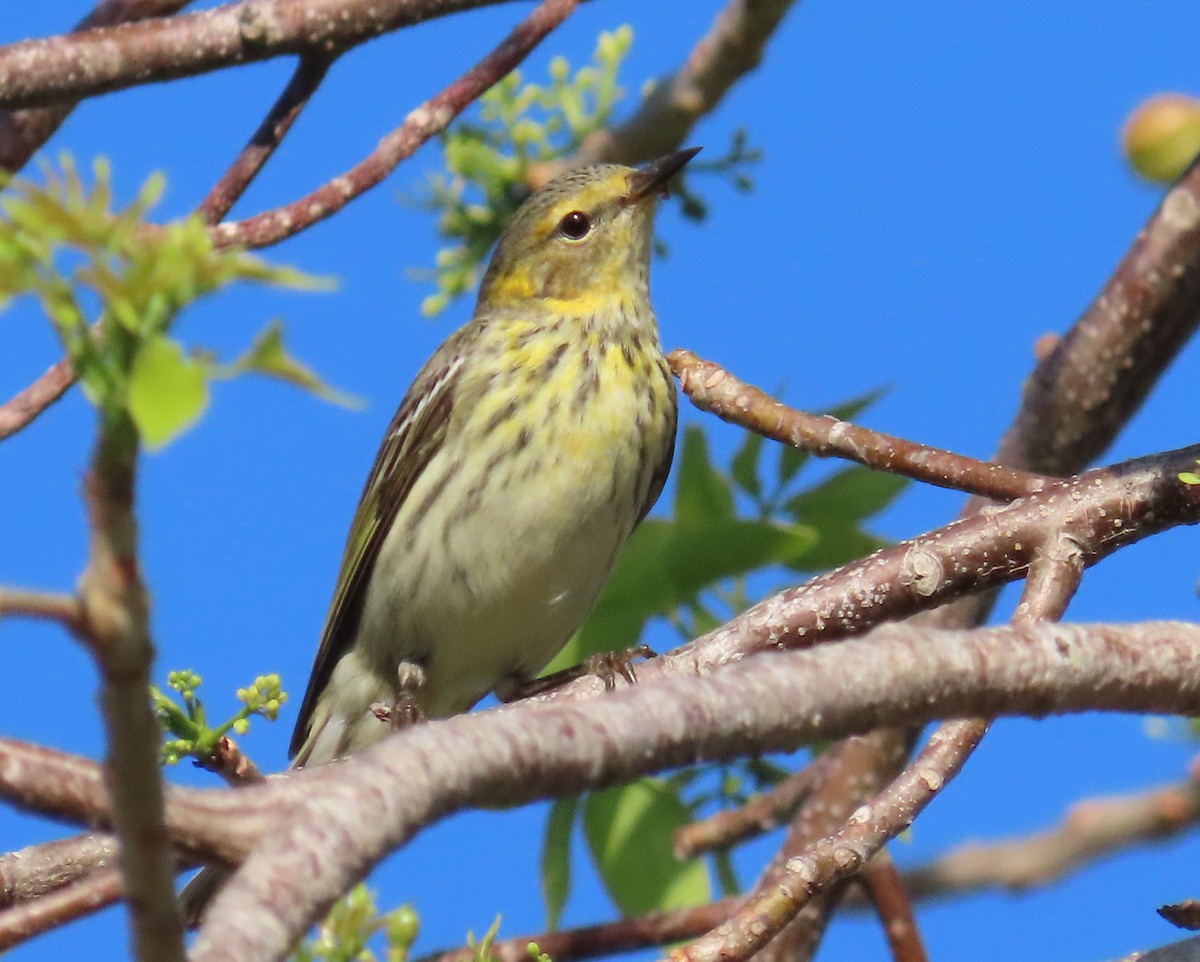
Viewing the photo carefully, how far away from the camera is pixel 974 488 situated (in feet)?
12.0

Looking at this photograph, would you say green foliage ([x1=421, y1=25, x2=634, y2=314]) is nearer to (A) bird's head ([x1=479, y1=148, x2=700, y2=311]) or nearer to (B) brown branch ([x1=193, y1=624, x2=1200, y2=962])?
(A) bird's head ([x1=479, y1=148, x2=700, y2=311])

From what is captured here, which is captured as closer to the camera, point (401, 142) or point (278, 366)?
point (278, 366)

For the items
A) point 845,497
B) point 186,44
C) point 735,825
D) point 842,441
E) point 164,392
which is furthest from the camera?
point 845,497

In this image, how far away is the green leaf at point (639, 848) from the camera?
15.3 feet

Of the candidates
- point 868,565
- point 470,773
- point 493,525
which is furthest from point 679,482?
point 470,773

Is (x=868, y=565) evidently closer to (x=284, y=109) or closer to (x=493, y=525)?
(x=493, y=525)

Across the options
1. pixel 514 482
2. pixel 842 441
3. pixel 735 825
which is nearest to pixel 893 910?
pixel 735 825

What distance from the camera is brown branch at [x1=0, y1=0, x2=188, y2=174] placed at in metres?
4.99

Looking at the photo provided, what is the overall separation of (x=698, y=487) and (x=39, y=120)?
88.1 inches

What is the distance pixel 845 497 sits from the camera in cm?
505

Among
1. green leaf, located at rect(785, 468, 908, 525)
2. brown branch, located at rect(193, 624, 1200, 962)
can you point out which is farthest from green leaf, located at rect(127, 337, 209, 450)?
green leaf, located at rect(785, 468, 908, 525)

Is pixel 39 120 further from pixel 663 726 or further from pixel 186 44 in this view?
pixel 663 726

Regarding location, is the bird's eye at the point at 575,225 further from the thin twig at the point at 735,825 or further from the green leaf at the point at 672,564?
the thin twig at the point at 735,825

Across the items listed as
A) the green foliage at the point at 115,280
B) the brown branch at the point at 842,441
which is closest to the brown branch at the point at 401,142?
the brown branch at the point at 842,441
